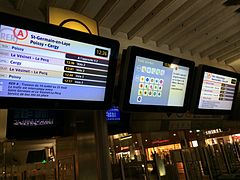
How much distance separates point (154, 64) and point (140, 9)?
2.43 ft

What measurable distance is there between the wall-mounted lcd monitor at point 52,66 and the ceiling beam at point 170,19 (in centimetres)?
116

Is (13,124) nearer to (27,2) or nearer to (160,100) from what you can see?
(27,2)

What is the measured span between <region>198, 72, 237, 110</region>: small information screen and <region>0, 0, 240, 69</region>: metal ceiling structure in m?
0.67

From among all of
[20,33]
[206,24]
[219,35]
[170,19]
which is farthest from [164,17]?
[20,33]

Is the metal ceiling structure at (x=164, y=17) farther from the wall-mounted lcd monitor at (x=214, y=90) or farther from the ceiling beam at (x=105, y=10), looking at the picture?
the wall-mounted lcd monitor at (x=214, y=90)

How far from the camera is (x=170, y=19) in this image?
2596mm

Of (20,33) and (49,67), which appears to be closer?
(20,33)

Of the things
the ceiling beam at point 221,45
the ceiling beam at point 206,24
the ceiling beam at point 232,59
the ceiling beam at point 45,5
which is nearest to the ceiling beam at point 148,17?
the ceiling beam at point 206,24

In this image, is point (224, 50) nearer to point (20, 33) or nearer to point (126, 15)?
point (126, 15)

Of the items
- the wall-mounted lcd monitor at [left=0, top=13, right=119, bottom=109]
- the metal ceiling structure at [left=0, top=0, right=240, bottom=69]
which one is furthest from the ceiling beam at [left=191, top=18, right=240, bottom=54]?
the wall-mounted lcd monitor at [left=0, top=13, right=119, bottom=109]

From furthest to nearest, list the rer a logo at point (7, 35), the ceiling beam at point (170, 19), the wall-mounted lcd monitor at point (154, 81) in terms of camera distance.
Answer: the ceiling beam at point (170, 19), the wall-mounted lcd monitor at point (154, 81), the rer a logo at point (7, 35)

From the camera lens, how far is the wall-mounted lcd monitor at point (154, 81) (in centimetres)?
177

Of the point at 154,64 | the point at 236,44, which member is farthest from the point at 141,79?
the point at 236,44

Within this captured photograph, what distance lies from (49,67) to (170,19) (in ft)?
5.18
